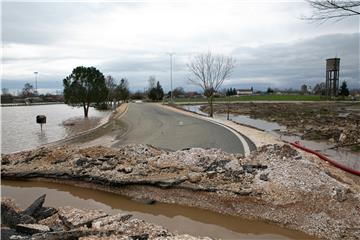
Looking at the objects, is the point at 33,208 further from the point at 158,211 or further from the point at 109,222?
the point at 158,211

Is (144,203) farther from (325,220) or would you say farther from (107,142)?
(107,142)

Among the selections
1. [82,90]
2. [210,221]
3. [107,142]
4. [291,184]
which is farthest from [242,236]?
[82,90]

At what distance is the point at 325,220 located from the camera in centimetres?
643

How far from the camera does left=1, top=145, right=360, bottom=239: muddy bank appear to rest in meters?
6.73

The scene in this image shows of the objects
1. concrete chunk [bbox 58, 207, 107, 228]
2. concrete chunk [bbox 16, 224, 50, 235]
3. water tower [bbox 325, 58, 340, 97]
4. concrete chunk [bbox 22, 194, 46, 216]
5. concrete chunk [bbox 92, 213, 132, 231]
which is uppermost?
water tower [bbox 325, 58, 340, 97]

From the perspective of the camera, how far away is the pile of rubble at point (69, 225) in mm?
5215

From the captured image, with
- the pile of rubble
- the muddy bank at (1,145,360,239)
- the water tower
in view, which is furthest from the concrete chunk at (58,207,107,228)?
the water tower

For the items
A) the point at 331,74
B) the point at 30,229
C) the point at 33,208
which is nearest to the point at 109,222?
the point at 30,229

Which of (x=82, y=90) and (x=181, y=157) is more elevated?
(x=82, y=90)

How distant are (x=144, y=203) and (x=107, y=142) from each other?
848 centimetres

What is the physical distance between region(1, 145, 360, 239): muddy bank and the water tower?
70613mm

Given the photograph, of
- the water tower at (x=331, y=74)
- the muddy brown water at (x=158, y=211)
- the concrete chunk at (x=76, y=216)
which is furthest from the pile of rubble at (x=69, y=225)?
the water tower at (x=331, y=74)

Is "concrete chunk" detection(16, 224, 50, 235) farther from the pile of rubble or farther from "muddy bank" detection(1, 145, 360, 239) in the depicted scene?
"muddy bank" detection(1, 145, 360, 239)

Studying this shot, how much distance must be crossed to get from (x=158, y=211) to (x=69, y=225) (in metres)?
1.99
